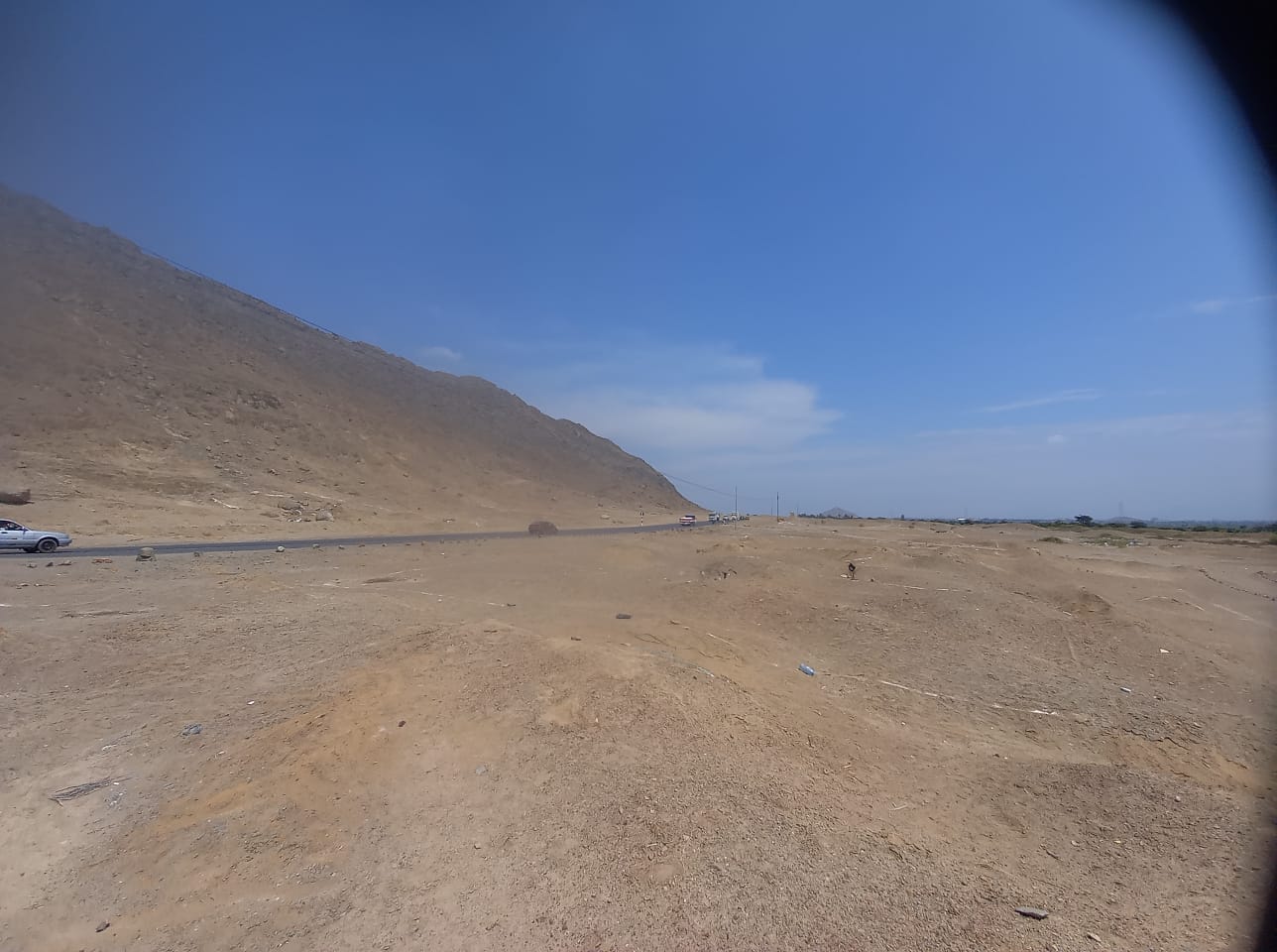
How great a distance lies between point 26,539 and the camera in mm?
23344

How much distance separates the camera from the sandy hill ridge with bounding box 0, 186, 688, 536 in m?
39.3

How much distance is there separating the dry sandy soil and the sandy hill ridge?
93.5 ft

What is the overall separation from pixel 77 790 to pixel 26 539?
23542 millimetres

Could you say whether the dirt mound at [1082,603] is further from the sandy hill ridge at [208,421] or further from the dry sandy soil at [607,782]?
the sandy hill ridge at [208,421]

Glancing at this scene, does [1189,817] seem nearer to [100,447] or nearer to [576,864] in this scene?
[576,864]

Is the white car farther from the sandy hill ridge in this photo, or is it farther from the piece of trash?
the piece of trash

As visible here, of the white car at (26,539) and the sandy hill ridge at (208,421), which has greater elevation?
the sandy hill ridge at (208,421)

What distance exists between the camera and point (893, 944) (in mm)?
4387

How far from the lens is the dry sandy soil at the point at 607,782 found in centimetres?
478

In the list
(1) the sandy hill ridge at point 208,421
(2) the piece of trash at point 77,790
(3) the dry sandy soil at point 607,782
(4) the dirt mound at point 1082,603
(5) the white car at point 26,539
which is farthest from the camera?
(1) the sandy hill ridge at point 208,421

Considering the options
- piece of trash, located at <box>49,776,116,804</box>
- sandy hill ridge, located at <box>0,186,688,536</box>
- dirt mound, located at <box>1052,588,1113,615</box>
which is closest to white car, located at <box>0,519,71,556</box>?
sandy hill ridge, located at <box>0,186,688,536</box>

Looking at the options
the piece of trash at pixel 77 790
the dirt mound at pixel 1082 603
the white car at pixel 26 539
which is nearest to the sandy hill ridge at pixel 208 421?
the white car at pixel 26 539

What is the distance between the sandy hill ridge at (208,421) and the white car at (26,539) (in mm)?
6438

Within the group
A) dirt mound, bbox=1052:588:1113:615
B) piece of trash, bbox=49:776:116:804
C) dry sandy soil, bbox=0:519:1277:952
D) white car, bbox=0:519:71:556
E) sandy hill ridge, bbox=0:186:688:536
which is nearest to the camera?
dry sandy soil, bbox=0:519:1277:952
